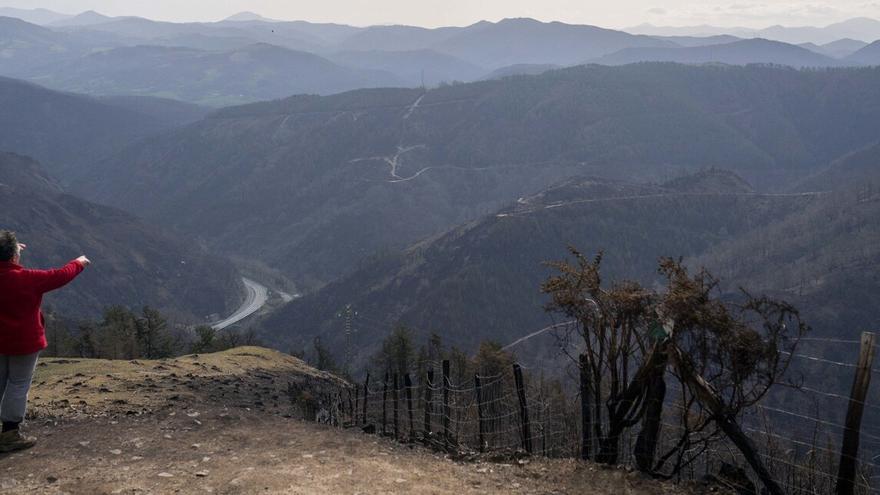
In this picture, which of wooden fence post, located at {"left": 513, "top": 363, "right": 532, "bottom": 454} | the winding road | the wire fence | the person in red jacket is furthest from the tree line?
the winding road

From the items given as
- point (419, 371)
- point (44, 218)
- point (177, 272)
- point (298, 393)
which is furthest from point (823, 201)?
point (44, 218)

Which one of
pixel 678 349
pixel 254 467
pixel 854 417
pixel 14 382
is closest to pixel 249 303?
pixel 14 382

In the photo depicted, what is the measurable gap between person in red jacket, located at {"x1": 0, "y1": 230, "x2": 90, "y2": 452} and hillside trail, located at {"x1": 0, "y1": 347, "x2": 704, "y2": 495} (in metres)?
0.95

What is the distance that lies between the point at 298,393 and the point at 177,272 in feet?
419

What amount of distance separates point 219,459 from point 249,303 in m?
128

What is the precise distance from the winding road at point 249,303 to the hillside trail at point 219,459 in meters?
104

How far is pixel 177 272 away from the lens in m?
140

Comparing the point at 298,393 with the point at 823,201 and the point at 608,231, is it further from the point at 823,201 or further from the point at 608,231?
the point at 823,201

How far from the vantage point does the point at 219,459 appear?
426 inches

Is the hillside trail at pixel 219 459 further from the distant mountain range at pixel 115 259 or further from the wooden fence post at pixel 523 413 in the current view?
the distant mountain range at pixel 115 259

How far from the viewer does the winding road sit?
12081 centimetres

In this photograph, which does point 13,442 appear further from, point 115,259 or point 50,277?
point 115,259

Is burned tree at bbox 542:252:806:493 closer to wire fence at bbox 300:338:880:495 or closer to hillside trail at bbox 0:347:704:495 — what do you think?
wire fence at bbox 300:338:880:495

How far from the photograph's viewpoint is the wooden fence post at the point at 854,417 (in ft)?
25.4
